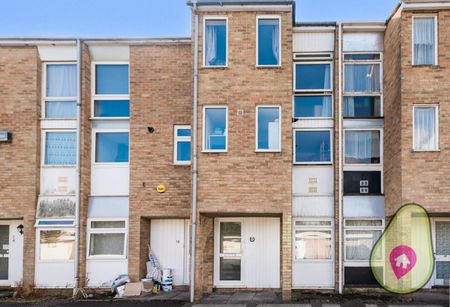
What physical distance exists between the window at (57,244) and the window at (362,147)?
7.58 m

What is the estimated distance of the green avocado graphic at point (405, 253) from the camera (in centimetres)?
1278

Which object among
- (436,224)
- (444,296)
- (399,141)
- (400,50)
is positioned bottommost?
(444,296)

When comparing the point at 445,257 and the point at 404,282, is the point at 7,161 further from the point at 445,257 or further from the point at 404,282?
the point at 445,257

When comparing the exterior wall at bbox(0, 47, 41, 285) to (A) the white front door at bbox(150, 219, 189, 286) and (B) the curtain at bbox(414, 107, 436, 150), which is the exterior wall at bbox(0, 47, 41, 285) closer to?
(A) the white front door at bbox(150, 219, 189, 286)

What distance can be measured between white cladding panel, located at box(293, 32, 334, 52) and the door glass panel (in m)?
9.38

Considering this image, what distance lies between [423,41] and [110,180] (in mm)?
8709

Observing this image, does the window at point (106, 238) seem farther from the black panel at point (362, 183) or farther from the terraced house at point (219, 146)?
the black panel at point (362, 183)

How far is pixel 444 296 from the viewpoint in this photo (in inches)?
514

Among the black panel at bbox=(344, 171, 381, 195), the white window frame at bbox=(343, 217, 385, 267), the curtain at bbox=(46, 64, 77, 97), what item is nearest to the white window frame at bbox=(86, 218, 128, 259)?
the curtain at bbox=(46, 64, 77, 97)

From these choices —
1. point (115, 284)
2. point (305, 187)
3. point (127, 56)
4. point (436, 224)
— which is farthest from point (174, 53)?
point (436, 224)

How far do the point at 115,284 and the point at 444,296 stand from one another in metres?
8.08

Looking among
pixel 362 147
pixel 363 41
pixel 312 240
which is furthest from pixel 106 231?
pixel 363 41

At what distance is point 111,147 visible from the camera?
14.8 meters

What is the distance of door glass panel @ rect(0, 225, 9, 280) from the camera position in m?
14.9
